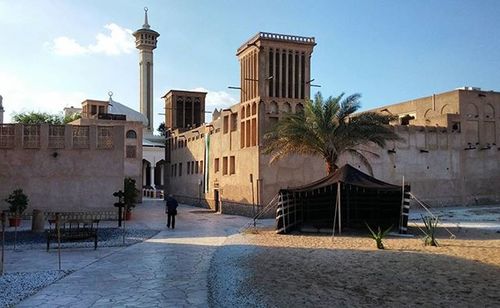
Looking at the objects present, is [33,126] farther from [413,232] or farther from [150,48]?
[150,48]

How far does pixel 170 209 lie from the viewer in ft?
76.7

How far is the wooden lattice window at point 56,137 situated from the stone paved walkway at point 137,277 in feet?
33.2

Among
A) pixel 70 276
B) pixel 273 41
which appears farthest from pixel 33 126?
pixel 70 276

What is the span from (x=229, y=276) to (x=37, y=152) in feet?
58.9

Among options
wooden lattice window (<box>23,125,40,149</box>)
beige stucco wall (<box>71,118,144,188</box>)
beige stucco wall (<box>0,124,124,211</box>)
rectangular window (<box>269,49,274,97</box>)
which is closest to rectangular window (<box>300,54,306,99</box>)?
rectangular window (<box>269,49,274,97</box>)

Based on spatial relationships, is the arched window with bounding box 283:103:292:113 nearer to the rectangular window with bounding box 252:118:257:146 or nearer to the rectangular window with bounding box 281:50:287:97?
the rectangular window with bounding box 281:50:287:97

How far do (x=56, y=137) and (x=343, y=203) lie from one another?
47.8ft

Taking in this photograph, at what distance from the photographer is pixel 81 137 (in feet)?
85.0

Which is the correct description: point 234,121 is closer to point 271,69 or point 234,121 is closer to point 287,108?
point 287,108

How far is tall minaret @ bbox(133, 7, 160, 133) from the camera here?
7056cm

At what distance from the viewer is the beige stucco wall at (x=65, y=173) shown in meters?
25.4

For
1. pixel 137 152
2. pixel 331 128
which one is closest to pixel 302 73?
pixel 331 128

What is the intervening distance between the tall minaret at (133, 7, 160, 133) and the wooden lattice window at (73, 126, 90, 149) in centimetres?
4526

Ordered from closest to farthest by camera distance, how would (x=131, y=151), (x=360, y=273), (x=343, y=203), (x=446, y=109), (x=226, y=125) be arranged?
(x=360, y=273) < (x=343, y=203) < (x=226, y=125) < (x=446, y=109) < (x=131, y=151)
